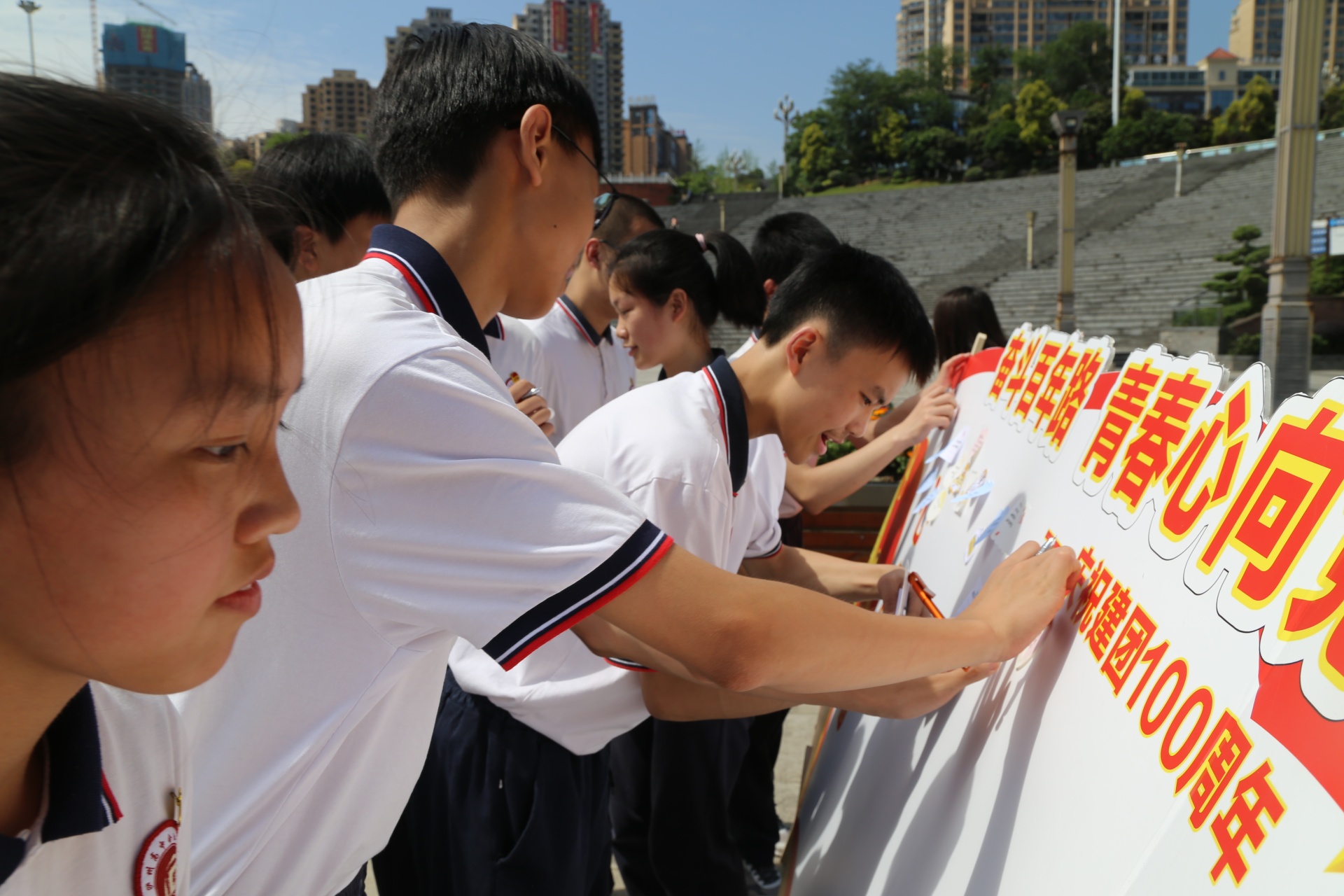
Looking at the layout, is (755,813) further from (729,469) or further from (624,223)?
(624,223)

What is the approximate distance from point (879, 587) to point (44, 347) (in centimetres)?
189

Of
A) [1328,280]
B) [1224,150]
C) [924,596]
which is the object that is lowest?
[924,596]

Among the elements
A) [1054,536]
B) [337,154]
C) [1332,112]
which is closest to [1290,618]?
[1054,536]

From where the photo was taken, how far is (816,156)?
193 feet

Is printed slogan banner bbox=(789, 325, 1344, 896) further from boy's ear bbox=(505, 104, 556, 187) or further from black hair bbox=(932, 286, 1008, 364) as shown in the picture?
black hair bbox=(932, 286, 1008, 364)

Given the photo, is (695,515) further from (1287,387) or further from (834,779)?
(1287,387)

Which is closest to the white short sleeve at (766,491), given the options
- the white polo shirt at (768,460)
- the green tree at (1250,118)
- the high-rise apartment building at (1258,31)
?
the white polo shirt at (768,460)

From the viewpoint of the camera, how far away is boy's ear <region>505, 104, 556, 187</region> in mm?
1277

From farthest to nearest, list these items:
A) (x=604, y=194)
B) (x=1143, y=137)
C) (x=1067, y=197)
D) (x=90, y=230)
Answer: (x=1143, y=137) → (x=1067, y=197) → (x=604, y=194) → (x=90, y=230)

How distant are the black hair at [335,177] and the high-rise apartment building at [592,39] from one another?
74.6 meters

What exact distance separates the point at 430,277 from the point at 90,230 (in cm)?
67

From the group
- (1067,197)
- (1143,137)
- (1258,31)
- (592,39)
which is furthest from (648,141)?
(1067,197)

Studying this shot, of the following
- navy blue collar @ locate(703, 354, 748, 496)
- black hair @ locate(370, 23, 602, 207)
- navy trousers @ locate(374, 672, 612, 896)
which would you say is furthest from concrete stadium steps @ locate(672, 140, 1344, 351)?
black hair @ locate(370, 23, 602, 207)

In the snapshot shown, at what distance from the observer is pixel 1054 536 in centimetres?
149
